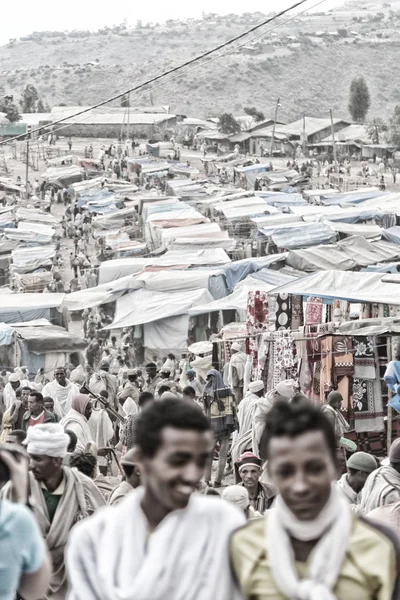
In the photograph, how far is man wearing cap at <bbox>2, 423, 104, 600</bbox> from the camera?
15.1 ft

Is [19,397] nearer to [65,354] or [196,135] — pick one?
[65,354]

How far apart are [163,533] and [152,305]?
57.0ft

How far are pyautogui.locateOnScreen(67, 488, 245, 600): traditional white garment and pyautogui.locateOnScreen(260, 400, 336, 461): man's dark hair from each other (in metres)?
0.22

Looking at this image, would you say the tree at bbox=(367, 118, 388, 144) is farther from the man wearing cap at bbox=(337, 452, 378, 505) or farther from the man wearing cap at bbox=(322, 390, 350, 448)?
the man wearing cap at bbox=(337, 452, 378, 505)

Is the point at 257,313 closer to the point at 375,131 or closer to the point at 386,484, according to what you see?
the point at 386,484

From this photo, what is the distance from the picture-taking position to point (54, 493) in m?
4.71

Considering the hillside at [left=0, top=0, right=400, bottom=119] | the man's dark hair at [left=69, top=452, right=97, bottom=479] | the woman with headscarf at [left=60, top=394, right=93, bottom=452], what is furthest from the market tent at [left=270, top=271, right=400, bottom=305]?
the hillside at [left=0, top=0, right=400, bottom=119]

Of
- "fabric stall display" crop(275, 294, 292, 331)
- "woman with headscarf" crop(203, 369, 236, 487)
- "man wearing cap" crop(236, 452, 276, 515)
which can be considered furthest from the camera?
"fabric stall display" crop(275, 294, 292, 331)

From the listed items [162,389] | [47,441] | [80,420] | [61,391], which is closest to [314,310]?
[162,389]

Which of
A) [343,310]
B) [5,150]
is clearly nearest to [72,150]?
[5,150]

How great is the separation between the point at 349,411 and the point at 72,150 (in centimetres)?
5951

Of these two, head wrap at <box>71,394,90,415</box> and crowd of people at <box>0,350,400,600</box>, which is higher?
crowd of people at <box>0,350,400,600</box>

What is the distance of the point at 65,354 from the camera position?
19.5m

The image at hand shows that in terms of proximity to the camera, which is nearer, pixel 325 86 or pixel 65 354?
pixel 65 354
